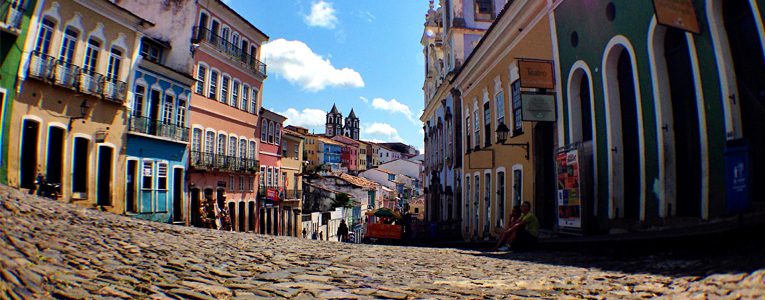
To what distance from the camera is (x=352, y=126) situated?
139500 millimetres

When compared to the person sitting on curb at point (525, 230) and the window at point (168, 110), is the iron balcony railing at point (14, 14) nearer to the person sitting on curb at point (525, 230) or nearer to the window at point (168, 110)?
the window at point (168, 110)

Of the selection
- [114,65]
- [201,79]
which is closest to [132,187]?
[114,65]

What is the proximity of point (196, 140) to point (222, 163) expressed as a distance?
6.78ft

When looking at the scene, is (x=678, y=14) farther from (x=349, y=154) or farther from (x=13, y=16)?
(x=349, y=154)

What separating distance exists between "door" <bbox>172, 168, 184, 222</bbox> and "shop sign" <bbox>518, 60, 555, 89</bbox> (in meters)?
17.5

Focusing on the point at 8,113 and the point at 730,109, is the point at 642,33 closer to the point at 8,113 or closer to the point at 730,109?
the point at 730,109

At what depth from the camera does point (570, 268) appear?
6.60m

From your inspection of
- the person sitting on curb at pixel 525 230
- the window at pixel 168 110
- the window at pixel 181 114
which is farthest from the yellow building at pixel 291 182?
the person sitting on curb at pixel 525 230

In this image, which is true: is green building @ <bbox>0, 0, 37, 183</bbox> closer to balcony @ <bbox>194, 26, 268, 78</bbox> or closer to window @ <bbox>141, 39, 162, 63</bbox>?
window @ <bbox>141, 39, 162, 63</bbox>

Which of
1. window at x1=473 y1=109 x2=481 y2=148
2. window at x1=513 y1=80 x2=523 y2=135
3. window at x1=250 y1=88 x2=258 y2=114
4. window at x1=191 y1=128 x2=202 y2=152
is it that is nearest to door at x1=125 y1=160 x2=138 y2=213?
window at x1=191 y1=128 x2=202 y2=152

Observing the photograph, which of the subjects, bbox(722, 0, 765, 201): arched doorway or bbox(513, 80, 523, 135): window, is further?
bbox(513, 80, 523, 135): window

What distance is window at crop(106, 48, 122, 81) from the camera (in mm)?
17297

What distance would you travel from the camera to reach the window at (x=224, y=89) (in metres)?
25.4

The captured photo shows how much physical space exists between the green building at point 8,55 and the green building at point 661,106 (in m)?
15.1
